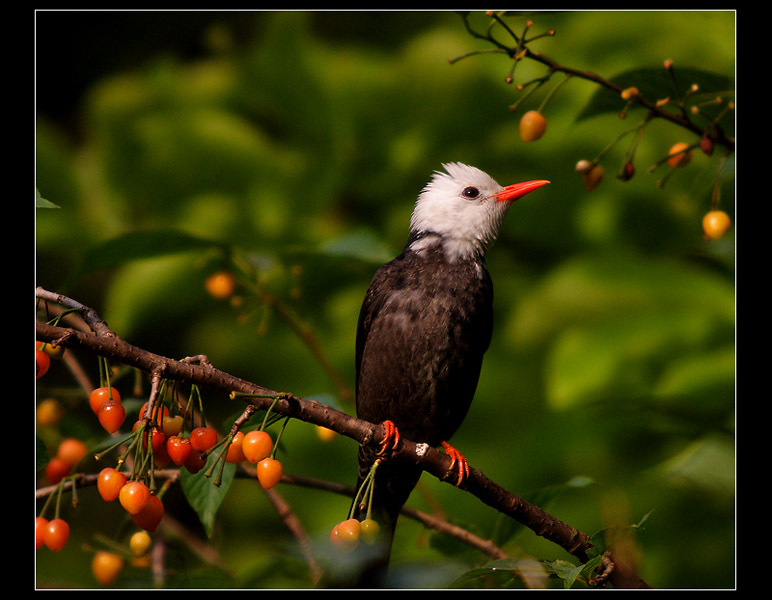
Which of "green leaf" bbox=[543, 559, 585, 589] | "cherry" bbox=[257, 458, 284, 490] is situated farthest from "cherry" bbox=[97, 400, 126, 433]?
"green leaf" bbox=[543, 559, 585, 589]

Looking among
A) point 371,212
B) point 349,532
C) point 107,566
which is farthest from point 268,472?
point 371,212

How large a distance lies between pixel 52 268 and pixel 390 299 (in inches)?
58.4

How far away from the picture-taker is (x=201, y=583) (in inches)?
72.3

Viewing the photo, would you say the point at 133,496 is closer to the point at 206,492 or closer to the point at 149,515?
the point at 149,515

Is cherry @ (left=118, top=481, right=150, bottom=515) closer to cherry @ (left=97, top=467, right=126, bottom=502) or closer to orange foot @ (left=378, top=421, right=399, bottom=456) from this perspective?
cherry @ (left=97, top=467, right=126, bottom=502)

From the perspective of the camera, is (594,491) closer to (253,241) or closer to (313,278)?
(313,278)

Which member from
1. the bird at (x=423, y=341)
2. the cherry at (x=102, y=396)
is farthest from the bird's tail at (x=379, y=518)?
the cherry at (x=102, y=396)

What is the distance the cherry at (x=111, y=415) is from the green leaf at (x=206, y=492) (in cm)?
30

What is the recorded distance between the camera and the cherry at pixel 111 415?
49.0 inches

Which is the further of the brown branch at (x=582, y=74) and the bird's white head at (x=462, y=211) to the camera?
the bird's white head at (x=462, y=211)

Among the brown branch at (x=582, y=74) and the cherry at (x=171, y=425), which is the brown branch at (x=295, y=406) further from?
the brown branch at (x=582, y=74)

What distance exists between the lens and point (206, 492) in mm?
1588

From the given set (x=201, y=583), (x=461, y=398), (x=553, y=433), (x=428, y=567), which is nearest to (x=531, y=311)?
(x=553, y=433)

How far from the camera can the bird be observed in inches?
83.7
